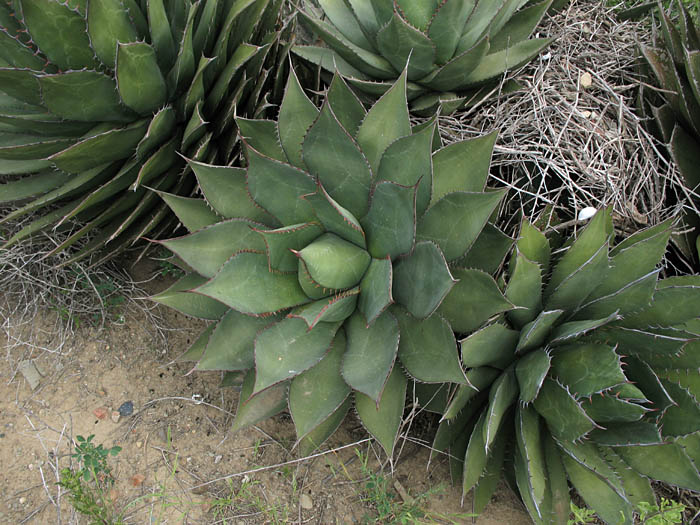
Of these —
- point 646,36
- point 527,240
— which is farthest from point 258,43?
point 646,36

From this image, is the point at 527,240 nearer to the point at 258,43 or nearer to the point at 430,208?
the point at 430,208

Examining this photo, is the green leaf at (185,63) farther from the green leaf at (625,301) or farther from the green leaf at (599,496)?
the green leaf at (599,496)

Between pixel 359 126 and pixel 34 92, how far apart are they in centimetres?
100

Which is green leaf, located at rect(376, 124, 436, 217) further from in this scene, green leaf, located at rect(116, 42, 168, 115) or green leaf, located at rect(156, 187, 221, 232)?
green leaf, located at rect(116, 42, 168, 115)

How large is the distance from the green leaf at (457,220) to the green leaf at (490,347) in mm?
218

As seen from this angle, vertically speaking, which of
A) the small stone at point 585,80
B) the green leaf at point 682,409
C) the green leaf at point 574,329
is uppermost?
the small stone at point 585,80

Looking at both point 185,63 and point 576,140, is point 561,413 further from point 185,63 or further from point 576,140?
point 185,63

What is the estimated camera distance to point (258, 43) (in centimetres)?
199

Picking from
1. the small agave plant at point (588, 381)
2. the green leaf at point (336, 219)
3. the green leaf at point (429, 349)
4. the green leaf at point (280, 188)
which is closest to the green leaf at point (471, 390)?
the small agave plant at point (588, 381)

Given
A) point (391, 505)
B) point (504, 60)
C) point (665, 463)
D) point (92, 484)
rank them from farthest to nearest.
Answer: point (504, 60), point (92, 484), point (391, 505), point (665, 463)

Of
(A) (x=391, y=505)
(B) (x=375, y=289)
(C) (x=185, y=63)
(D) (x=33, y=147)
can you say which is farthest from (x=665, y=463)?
(D) (x=33, y=147)

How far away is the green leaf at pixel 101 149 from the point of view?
1.57 metres

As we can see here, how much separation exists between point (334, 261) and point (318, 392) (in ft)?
1.25

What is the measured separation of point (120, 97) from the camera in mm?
1613
